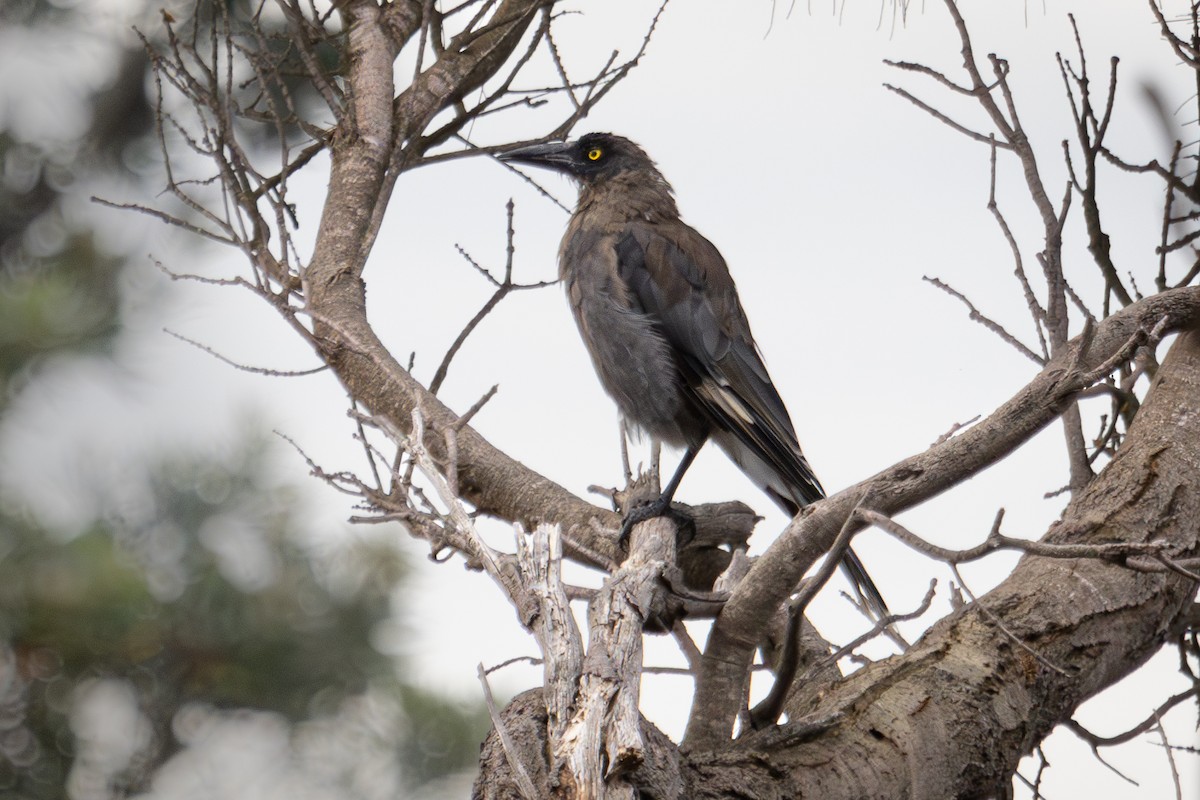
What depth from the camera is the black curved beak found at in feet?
11.9

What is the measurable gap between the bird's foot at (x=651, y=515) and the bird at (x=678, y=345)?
472 millimetres

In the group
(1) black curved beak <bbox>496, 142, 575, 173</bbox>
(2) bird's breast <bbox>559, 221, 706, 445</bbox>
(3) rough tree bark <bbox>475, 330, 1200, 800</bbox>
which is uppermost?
(1) black curved beak <bbox>496, 142, 575, 173</bbox>

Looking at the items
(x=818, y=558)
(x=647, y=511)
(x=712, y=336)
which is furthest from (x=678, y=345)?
(x=818, y=558)

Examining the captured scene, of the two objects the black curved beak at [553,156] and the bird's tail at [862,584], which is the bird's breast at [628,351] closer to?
the black curved beak at [553,156]

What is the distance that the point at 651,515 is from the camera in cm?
234

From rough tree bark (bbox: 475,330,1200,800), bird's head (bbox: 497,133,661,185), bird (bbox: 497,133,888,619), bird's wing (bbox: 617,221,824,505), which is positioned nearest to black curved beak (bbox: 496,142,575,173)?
bird's head (bbox: 497,133,661,185)

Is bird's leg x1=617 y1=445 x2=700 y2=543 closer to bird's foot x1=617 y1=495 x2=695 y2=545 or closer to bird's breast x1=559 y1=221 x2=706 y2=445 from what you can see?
bird's foot x1=617 y1=495 x2=695 y2=545

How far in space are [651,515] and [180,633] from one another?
1796 mm

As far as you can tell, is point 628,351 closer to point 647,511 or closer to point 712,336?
point 712,336

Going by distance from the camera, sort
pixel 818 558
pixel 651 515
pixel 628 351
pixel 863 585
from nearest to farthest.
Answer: pixel 818 558
pixel 651 515
pixel 863 585
pixel 628 351

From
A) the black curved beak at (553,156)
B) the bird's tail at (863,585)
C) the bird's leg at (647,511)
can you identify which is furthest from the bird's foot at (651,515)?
the black curved beak at (553,156)

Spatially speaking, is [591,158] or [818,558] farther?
[591,158]

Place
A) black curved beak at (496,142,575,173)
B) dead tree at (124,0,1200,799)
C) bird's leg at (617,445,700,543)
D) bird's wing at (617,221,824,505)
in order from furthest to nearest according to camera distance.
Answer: black curved beak at (496,142,575,173) → bird's wing at (617,221,824,505) → bird's leg at (617,445,700,543) → dead tree at (124,0,1200,799)

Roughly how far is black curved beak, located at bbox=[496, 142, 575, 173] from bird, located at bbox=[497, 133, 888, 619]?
14cm
